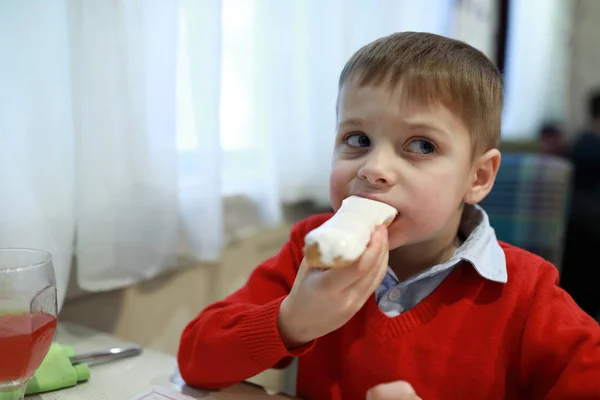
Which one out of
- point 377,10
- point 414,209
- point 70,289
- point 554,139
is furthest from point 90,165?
point 554,139

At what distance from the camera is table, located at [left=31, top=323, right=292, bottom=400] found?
0.63 meters

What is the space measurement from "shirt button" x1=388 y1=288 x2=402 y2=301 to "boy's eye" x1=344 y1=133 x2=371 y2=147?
199 millimetres

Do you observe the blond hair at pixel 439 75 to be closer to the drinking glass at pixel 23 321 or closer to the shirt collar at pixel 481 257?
the shirt collar at pixel 481 257

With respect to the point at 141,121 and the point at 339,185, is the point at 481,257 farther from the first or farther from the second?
Result: the point at 141,121

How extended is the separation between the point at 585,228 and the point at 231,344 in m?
2.35

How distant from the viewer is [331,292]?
544mm

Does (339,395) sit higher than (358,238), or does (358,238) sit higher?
(358,238)

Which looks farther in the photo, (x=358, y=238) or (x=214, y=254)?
(x=214, y=254)

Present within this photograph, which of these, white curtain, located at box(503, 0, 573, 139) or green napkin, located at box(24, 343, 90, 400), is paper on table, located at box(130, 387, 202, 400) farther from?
white curtain, located at box(503, 0, 573, 139)

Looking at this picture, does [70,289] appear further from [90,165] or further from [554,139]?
[554,139]

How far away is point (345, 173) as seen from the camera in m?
0.65

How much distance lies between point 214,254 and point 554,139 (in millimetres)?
2948

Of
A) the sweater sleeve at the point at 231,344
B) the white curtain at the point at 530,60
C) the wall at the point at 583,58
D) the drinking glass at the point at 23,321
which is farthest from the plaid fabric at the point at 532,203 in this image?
the wall at the point at 583,58

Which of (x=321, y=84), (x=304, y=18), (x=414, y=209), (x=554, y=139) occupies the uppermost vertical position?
(x=304, y=18)
